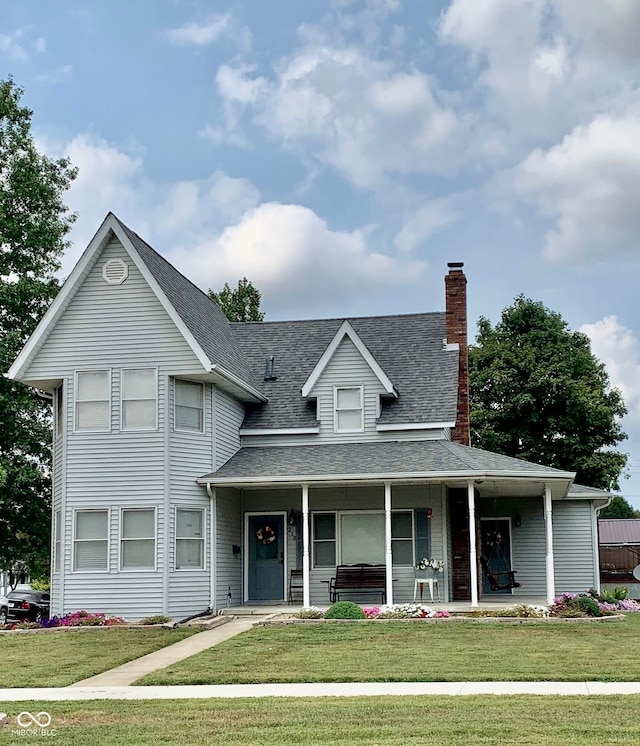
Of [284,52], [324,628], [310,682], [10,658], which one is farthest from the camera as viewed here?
[284,52]

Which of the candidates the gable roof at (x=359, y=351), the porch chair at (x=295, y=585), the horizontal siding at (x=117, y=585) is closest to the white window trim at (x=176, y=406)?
the horizontal siding at (x=117, y=585)

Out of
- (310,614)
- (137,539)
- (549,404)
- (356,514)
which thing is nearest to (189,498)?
(137,539)

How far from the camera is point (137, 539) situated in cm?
2341

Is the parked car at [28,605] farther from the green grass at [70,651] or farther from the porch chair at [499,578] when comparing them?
the porch chair at [499,578]

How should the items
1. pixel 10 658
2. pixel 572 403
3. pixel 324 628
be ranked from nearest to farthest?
pixel 10 658
pixel 324 628
pixel 572 403

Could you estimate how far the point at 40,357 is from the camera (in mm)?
24312

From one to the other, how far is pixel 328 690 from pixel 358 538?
12.5 metres

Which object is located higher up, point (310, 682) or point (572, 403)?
point (572, 403)

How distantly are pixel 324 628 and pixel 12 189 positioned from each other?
1622 cm

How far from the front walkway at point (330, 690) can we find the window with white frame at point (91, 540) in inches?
359

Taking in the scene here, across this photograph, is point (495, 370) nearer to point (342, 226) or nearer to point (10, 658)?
point (342, 226)

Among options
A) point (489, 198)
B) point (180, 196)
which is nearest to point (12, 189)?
point (180, 196)

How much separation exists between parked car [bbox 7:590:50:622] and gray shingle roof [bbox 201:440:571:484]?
7517 mm

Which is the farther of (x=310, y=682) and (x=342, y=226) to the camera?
(x=342, y=226)
